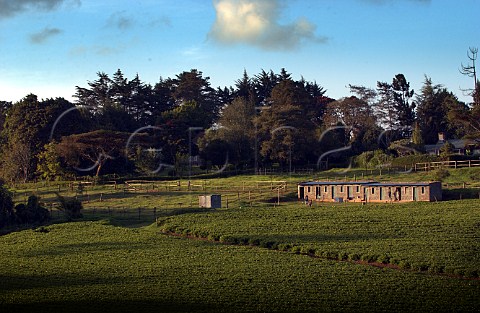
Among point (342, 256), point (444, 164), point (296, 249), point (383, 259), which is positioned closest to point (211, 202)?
point (296, 249)

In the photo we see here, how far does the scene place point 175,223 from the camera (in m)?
64.5

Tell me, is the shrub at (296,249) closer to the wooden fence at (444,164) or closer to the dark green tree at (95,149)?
the wooden fence at (444,164)

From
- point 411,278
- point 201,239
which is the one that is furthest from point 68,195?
point 411,278

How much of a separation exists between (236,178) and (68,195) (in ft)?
77.1

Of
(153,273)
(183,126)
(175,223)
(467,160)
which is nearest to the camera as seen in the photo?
(153,273)

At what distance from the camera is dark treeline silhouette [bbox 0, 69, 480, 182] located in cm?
10825

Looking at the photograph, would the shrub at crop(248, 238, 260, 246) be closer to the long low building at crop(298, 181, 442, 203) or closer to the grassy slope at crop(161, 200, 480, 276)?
the grassy slope at crop(161, 200, 480, 276)

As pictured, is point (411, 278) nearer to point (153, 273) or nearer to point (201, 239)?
point (153, 273)

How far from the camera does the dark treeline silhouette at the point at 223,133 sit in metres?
108

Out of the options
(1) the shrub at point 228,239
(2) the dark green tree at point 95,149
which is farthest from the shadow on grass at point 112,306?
(2) the dark green tree at point 95,149

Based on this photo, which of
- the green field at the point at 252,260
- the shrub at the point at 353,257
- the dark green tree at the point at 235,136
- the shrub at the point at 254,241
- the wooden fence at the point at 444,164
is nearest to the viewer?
the green field at the point at 252,260

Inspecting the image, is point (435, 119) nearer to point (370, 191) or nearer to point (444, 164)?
point (444, 164)

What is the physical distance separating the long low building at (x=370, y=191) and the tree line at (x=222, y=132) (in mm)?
21509

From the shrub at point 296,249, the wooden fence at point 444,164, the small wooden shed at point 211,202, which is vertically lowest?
the shrub at point 296,249
